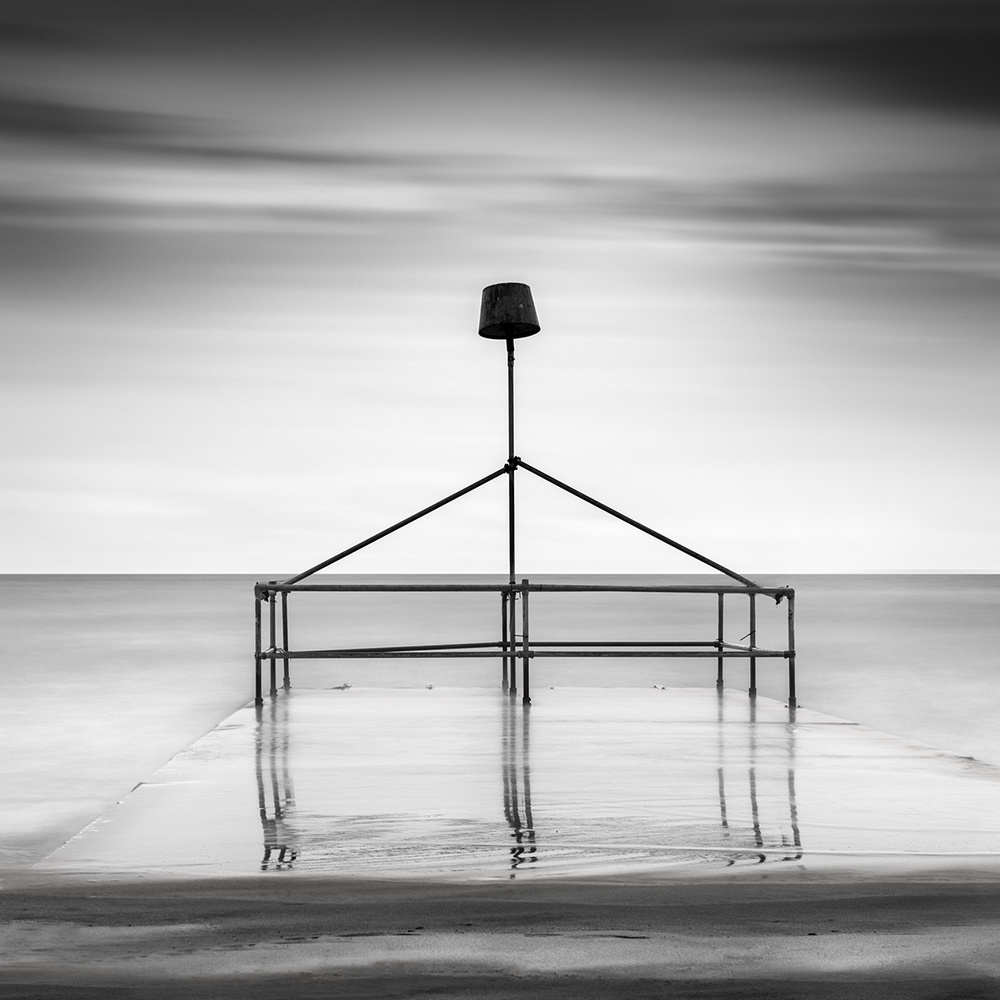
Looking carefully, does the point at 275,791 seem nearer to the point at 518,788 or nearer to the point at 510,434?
the point at 518,788

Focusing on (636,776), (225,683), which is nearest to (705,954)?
(636,776)

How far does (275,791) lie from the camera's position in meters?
3.89

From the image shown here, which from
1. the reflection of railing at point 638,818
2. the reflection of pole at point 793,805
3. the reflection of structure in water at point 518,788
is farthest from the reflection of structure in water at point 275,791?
the reflection of pole at point 793,805

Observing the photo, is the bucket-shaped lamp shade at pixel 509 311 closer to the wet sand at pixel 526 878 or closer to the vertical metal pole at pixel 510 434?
the vertical metal pole at pixel 510 434

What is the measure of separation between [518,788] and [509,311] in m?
3.98

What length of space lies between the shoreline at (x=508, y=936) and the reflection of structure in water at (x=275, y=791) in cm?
46

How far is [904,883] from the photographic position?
7.95ft

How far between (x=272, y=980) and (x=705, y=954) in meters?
0.84

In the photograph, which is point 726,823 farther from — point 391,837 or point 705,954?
point 705,954

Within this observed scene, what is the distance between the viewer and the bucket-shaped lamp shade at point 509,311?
23.1 ft

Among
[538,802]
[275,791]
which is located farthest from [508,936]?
[275,791]

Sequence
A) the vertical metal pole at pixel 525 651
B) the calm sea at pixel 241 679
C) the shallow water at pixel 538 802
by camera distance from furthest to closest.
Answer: the calm sea at pixel 241 679 < the vertical metal pole at pixel 525 651 < the shallow water at pixel 538 802

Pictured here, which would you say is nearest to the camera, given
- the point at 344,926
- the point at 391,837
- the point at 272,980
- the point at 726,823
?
the point at 272,980

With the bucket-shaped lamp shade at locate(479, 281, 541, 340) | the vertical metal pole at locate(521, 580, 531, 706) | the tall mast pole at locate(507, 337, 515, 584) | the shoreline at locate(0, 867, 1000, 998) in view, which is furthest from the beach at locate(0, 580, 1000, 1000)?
the bucket-shaped lamp shade at locate(479, 281, 541, 340)
